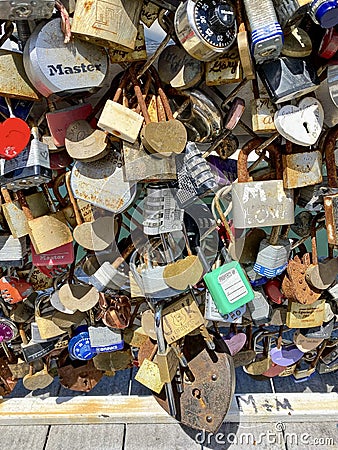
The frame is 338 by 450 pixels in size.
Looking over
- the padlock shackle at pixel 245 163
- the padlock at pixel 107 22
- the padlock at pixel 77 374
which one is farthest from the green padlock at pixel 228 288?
the padlock at pixel 77 374

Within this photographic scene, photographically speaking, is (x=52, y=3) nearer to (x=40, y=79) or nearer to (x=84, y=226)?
(x=40, y=79)

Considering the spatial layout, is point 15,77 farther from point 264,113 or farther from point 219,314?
point 219,314

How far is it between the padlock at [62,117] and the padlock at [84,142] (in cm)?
1

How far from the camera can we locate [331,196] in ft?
2.38

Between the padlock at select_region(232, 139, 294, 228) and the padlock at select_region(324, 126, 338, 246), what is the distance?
6 cm

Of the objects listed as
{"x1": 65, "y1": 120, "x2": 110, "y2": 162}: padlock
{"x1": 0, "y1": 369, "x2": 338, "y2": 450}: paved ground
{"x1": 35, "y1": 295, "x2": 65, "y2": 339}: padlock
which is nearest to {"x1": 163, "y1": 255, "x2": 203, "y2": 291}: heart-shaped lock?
{"x1": 65, "y1": 120, "x2": 110, "y2": 162}: padlock

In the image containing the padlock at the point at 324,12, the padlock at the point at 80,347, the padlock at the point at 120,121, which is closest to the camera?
the padlock at the point at 324,12

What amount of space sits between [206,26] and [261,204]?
0.90 feet

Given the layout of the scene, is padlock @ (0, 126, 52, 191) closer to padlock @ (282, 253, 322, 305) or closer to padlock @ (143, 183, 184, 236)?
padlock @ (143, 183, 184, 236)

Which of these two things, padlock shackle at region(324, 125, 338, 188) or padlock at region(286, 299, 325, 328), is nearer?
padlock shackle at region(324, 125, 338, 188)

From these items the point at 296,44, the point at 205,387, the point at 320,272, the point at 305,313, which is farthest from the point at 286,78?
the point at 205,387

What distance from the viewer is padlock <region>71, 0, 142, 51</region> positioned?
→ 0.61 meters

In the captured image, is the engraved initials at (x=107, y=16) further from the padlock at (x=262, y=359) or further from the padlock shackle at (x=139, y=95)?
the padlock at (x=262, y=359)

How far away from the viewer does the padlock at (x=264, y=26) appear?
59 centimetres
